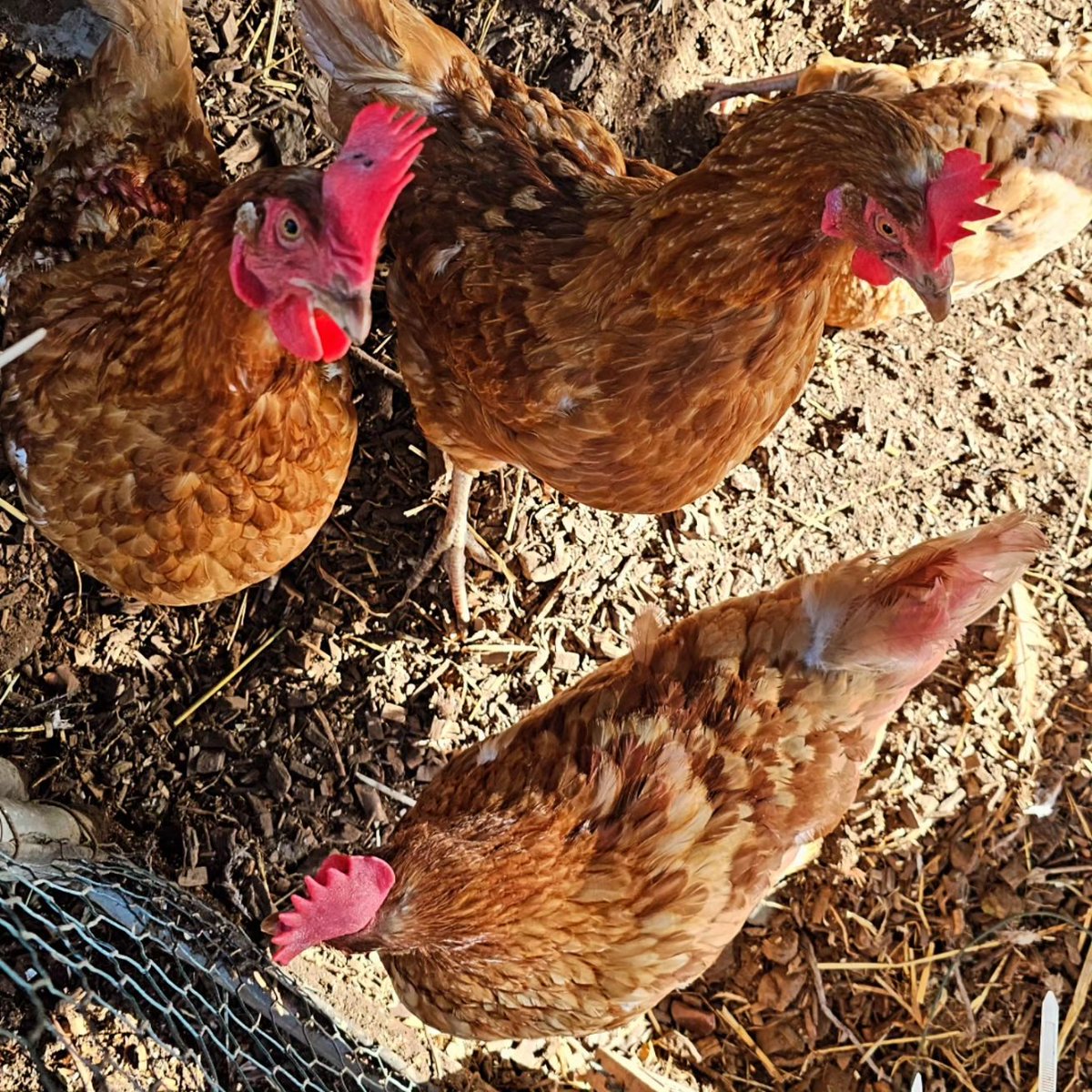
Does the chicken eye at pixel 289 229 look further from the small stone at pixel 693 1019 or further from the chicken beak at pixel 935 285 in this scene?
the small stone at pixel 693 1019

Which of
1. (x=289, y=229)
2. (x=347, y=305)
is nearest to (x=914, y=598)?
(x=347, y=305)

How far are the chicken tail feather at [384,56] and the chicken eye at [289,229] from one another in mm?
717

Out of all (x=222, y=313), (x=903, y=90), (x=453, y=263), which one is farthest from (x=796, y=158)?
(x=903, y=90)

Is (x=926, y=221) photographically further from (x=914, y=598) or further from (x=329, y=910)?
(x=329, y=910)

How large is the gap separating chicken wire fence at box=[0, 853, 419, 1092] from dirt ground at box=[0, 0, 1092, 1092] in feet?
0.91

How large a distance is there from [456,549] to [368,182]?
4.02ft

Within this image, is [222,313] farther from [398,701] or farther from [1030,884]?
[1030,884]

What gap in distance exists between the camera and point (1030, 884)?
95.0 inches

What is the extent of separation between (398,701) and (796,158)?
1519 mm

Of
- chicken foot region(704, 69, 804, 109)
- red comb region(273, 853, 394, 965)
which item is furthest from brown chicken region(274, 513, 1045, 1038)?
chicken foot region(704, 69, 804, 109)

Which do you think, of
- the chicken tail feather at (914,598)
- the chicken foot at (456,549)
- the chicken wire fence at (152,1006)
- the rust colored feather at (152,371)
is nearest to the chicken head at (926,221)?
the chicken tail feather at (914,598)

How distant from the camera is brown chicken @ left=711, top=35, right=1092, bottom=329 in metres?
2.24

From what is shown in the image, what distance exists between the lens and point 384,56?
1.88 meters

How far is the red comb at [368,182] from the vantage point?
4.14ft
